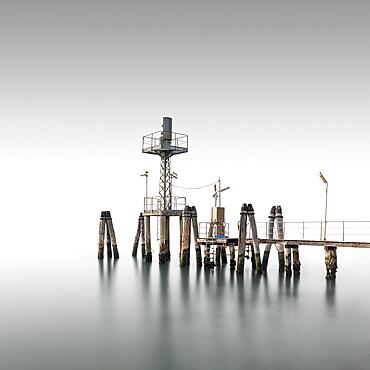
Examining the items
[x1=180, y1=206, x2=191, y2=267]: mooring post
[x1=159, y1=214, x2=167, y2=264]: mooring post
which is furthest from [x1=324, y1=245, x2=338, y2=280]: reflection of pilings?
[x1=159, y1=214, x2=167, y2=264]: mooring post

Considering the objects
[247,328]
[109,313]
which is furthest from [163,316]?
[247,328]

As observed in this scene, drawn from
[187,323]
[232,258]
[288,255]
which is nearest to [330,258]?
[288,255]

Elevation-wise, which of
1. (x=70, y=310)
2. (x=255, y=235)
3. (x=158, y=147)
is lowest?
(x=70, y=310)

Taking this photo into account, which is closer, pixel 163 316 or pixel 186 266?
pixel 163 316

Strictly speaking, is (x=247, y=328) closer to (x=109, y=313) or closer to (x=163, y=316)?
(x=163, y=316)

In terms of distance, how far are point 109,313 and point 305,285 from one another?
519 inches

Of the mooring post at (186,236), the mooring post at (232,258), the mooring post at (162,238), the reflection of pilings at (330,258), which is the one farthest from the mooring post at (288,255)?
the mooring post at (162,238)

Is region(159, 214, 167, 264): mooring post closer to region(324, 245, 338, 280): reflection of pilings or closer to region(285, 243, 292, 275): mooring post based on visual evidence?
region(285, 243, 292, 275): mooring post

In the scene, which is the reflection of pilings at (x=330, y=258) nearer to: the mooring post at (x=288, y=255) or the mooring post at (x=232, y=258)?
the mooring post at (x=288, y=255)

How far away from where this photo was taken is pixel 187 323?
18641 mm

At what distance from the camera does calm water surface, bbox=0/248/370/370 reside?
46.3 ft

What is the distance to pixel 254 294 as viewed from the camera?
2466 centimetres

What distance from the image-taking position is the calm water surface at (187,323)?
14125mm

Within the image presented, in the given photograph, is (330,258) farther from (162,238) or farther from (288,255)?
(162,238)
